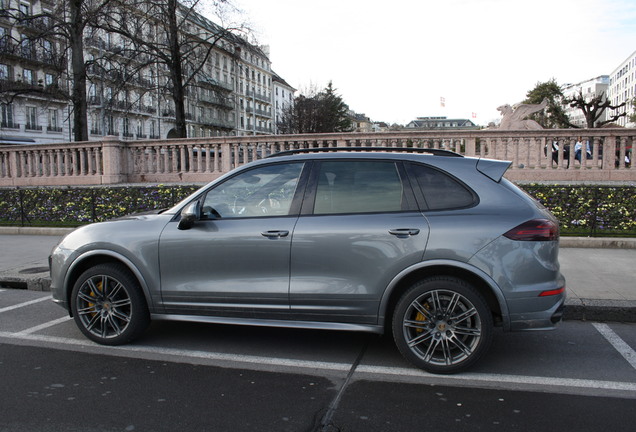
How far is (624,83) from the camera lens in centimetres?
12112

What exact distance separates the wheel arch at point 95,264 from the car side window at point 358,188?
1789 mm

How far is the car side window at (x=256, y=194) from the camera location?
449 cm

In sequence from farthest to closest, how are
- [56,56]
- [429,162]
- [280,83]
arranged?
[280,83]
[56,56]
[429,162]

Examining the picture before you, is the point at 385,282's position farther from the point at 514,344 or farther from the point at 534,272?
the point at 514,344

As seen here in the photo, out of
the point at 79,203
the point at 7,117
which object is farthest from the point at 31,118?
the point at 79,203

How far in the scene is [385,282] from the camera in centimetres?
407

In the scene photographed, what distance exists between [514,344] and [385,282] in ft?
5.80

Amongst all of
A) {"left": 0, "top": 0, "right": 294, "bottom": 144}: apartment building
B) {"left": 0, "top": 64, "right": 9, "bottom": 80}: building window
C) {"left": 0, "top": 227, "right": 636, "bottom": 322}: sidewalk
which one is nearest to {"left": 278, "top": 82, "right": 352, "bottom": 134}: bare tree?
{"left": 0, "top": 0, "right": 294, "bottom": 144}: apartment building

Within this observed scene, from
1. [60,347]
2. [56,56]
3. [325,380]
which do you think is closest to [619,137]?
[325,380]

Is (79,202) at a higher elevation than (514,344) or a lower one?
higher

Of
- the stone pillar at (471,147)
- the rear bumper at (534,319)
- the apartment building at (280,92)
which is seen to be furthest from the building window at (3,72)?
the apartment building at (280,92)

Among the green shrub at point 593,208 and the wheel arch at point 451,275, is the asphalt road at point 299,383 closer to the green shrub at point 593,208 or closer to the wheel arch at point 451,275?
the wheel arch at point 451,275

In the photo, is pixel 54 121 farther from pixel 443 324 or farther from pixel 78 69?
pixel 443 324

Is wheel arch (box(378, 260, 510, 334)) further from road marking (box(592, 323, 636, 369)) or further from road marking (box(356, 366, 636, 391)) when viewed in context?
road marking (box(592, 323, 636, 369))
